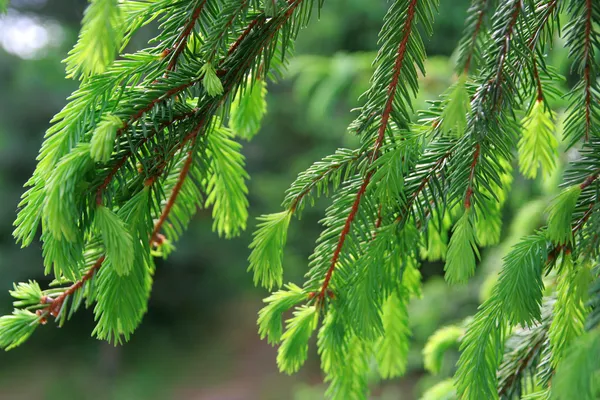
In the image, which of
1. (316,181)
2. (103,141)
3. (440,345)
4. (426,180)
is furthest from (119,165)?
(440,345)

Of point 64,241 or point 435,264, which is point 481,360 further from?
point 435,264

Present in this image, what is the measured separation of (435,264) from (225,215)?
19.9ft

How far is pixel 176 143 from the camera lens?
0.71 metres

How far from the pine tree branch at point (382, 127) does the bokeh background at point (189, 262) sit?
450 centimetres

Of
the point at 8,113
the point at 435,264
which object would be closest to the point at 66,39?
the point at 8,113

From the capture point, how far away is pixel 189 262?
288 inches

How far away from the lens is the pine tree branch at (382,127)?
2.41ft

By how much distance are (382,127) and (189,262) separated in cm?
683

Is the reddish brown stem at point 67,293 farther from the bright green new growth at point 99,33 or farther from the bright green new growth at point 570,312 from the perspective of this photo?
the bright green new growth at point 570,312

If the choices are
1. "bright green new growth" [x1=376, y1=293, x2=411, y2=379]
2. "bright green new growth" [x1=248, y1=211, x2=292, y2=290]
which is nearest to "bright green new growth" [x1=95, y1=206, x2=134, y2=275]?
"bright green new growth" [x1=248, y1=211, x2=292, y2=290]

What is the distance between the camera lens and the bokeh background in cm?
620

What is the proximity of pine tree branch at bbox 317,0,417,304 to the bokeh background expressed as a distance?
14.8 feet

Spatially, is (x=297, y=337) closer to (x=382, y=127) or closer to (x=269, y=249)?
(x=269, y=249)

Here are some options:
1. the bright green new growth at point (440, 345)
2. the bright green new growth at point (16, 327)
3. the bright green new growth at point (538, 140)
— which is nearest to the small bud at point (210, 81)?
the bright green new growth at point (16, 327)
